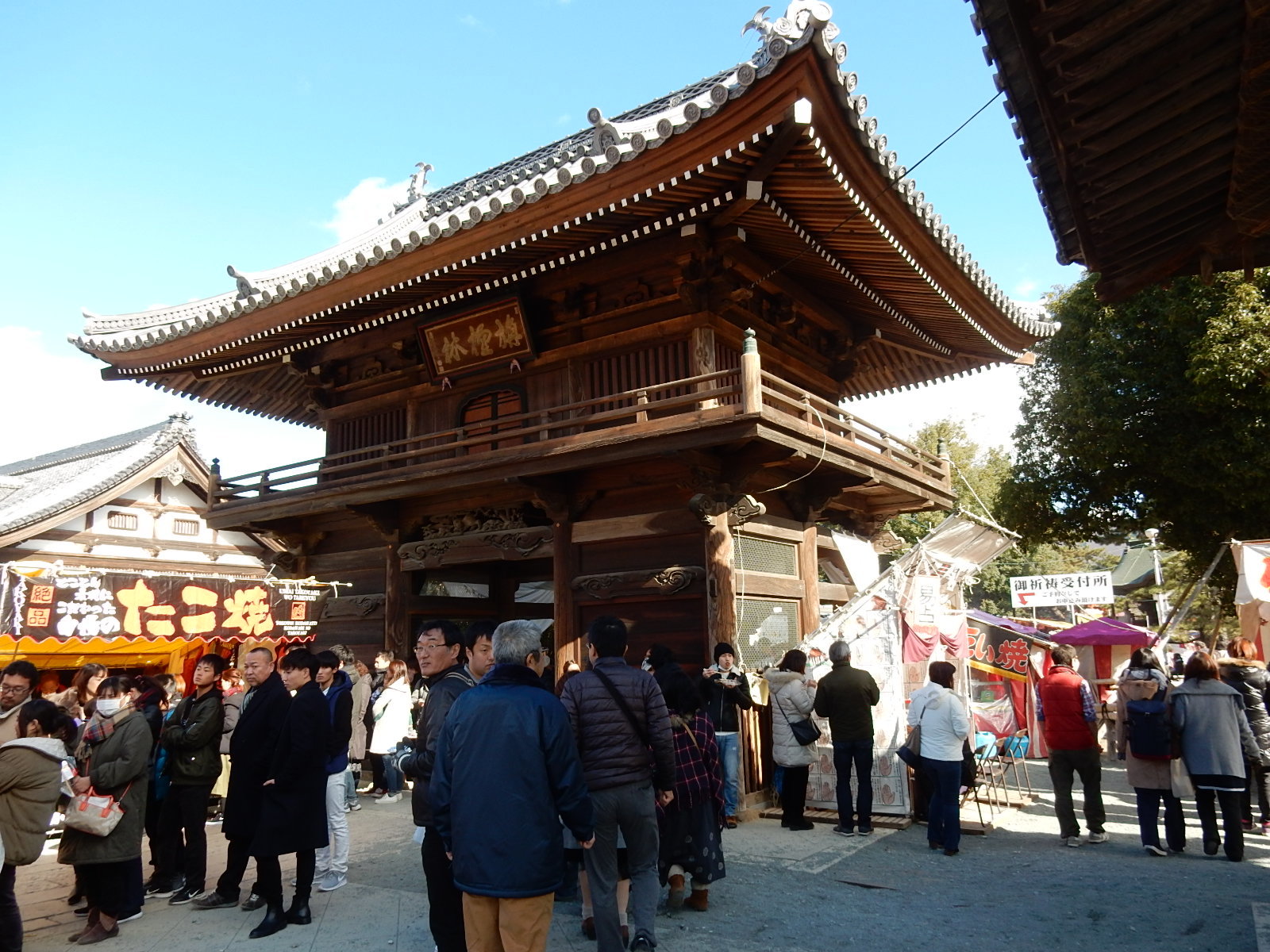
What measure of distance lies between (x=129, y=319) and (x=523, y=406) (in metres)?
7.87

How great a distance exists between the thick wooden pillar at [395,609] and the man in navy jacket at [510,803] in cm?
921

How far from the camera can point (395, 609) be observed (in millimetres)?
13016

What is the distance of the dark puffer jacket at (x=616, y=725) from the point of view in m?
4.92

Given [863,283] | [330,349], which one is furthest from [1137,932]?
[330,349]

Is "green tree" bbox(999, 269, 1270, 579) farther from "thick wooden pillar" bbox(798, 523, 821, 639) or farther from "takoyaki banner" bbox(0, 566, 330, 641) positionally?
"takoyaki banner" bbox(0, 566, 330, 641)

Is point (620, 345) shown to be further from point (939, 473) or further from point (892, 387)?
point (892, 387)

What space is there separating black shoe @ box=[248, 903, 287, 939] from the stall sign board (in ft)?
69.1

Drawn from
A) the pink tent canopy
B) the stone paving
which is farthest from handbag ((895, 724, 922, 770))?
the pink tent canopy

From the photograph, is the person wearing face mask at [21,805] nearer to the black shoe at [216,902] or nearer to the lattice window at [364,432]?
the black shoe at [216,902]

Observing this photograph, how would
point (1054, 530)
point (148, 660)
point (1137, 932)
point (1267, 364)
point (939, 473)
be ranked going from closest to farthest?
point (1137, 932)
point (939, 473)
point (1267, 364)
point (148, 660)
point (1054, 530)

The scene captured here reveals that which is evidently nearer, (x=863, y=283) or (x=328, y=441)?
(x=863, y=283)

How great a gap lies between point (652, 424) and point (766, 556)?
2.58 meters

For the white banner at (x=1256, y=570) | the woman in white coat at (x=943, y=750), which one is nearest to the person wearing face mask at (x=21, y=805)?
the woman in white coat at (x=943, y=750)

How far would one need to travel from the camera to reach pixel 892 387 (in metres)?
15.6
